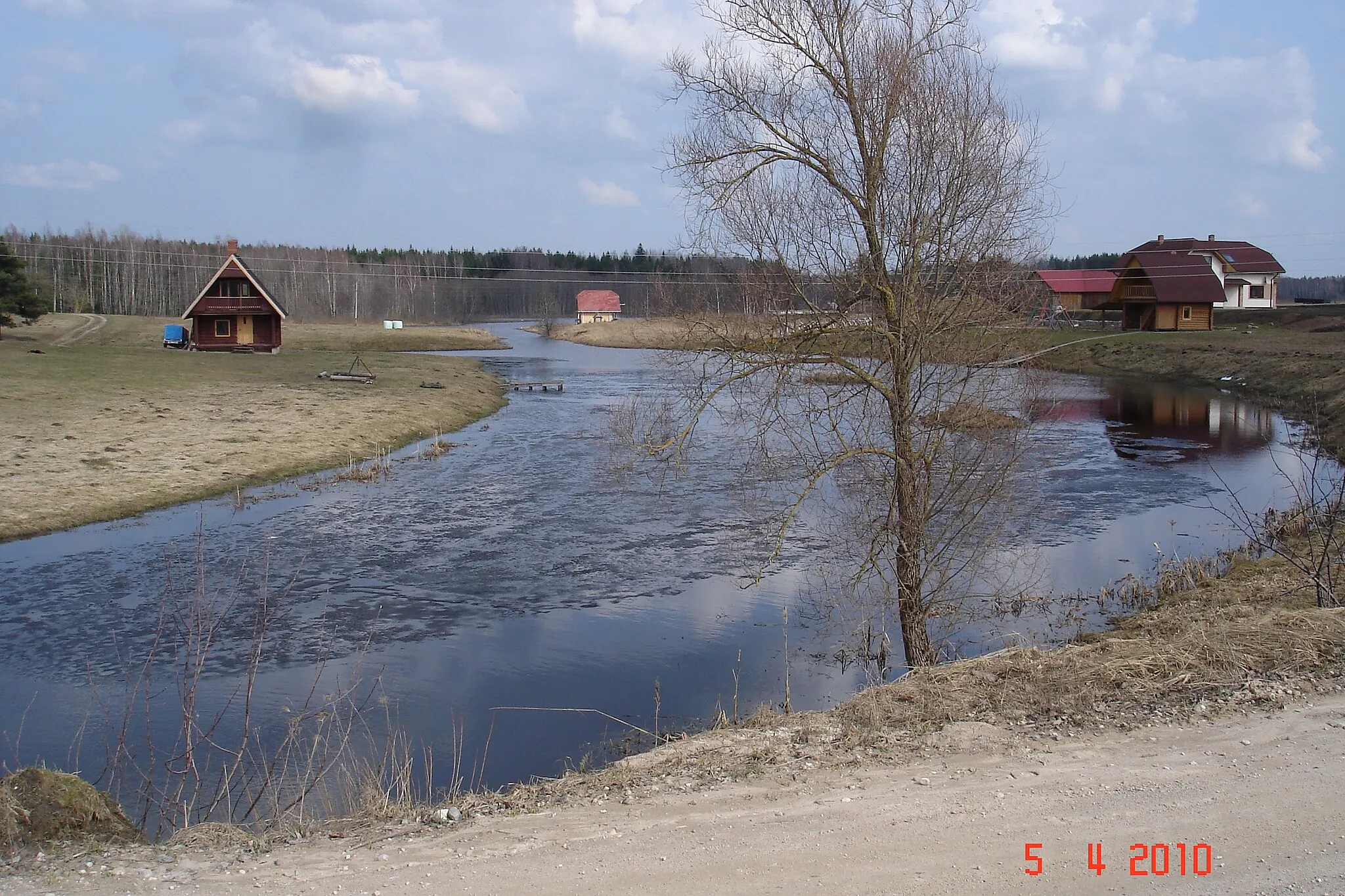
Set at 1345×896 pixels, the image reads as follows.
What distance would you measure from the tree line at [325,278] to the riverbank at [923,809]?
175 ft

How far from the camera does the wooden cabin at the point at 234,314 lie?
51.0 metres

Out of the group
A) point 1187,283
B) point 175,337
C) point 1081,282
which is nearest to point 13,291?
point 175,337

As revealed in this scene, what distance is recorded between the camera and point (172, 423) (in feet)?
91.7

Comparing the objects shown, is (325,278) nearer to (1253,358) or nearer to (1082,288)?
(1082,288)

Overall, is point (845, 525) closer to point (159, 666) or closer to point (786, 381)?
point (786, 381)

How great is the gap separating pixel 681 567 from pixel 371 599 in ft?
15.3

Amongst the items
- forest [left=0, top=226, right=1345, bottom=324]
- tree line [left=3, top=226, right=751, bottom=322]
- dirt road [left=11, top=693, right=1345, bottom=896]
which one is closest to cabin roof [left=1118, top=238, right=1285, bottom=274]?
forest [left=0, top=226, right=1345, bottom=324]

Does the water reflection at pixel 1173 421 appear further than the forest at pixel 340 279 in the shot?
No

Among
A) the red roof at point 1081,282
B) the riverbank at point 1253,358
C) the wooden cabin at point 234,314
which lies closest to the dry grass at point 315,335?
the wooden cabin at point 234,314

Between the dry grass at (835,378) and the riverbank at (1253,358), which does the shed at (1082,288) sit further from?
the dry grass at (835,378)

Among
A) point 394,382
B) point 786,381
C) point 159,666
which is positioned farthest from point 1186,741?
point 394,382
